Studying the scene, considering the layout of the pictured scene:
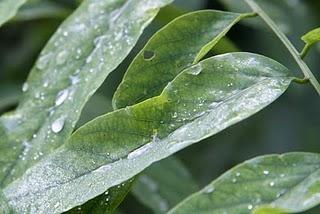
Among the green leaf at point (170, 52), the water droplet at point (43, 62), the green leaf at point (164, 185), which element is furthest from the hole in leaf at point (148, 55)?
the green leaf at point (164, 185)

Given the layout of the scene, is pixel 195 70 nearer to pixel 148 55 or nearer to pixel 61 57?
pixel 148 55

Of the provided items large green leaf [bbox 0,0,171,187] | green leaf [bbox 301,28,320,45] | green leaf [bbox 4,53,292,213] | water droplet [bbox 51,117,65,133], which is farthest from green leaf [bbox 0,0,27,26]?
green leaf [bbox 301,28,320,45]

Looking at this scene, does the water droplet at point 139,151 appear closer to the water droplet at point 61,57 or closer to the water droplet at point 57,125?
the water droplet at point 57,125

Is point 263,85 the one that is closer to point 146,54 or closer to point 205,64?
point 205,64

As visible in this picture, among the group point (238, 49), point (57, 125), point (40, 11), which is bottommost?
point (238, 49)

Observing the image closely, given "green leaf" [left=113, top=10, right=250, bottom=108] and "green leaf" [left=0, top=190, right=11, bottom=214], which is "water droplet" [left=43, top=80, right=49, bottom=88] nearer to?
"green leaf" [left=113, top=10, right=250, bottom=108]

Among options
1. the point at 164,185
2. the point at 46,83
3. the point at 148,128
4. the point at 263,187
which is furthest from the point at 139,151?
the point at 164,185
